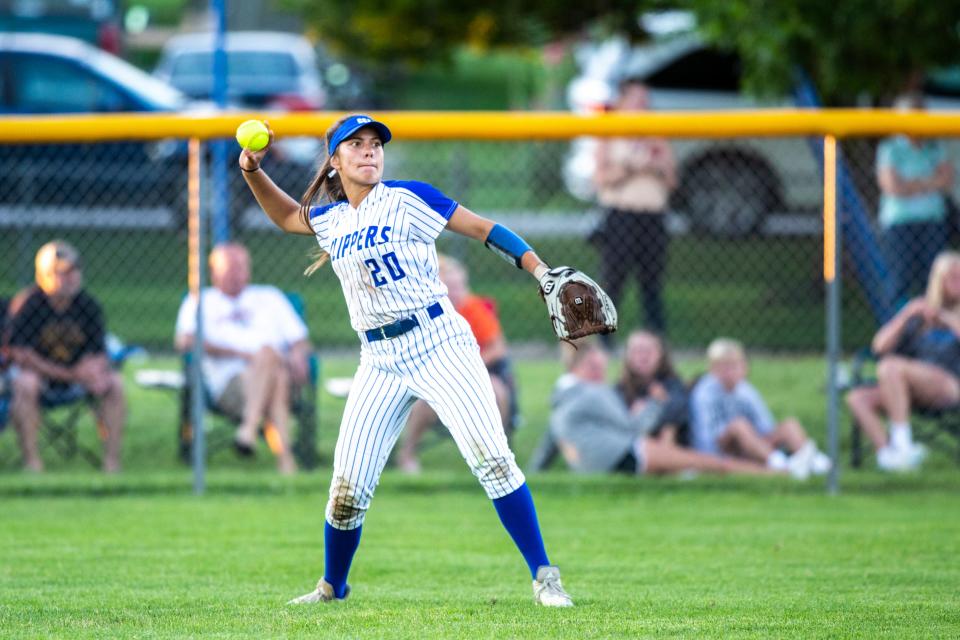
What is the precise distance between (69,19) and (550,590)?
16535 mm

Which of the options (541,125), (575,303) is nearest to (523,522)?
(575,303)

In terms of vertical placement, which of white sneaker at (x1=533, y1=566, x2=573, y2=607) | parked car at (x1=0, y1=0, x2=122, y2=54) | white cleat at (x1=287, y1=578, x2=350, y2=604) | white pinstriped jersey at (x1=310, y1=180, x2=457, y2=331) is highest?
parked car at (x1=0, y1=0, x2=122, y2=54)

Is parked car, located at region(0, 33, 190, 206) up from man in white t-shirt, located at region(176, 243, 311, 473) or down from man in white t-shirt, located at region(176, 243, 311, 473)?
up

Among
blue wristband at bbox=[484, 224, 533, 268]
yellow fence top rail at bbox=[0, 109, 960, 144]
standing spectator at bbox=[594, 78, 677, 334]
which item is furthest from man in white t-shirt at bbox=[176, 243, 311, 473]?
blue wristband at bbox=[484, 224, 533, 268]

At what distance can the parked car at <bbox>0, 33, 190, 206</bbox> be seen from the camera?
12.6 m

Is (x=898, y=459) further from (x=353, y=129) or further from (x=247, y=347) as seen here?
(x=353, y=129)

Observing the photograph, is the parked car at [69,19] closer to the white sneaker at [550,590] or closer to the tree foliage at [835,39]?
the tree foliage at [835,39]

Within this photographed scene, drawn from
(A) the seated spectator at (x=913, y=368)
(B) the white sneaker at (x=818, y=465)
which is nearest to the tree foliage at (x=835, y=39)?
(A) the seated spectator at (x=913, y=368)

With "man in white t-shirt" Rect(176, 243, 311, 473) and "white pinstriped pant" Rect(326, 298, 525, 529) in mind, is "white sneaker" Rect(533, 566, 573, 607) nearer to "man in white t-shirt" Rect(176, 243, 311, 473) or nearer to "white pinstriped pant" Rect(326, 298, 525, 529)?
"white pinstriped pant" Rect(326, 298, 525, 529)

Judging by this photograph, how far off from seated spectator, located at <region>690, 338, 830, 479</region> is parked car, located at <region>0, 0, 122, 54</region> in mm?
12860

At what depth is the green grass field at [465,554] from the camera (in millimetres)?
4898

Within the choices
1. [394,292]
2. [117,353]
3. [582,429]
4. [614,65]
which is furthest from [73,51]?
[394,292]

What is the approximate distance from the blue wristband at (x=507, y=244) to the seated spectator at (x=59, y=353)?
4.60m

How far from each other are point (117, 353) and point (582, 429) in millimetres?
3061
